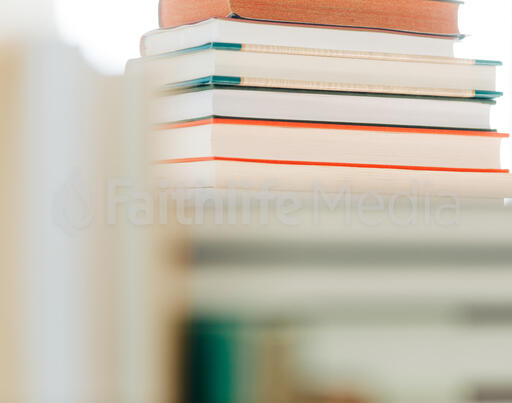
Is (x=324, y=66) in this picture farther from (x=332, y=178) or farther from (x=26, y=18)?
(x=26, y=18)

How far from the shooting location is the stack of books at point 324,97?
0.48 meters

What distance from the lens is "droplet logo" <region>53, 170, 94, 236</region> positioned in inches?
12.5

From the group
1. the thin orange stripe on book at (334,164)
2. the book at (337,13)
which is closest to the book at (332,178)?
the thin orange stripe on book at (334,164)

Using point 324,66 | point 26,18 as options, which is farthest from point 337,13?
point 26,18

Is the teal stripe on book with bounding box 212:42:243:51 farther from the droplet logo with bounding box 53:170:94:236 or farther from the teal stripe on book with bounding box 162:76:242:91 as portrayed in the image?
the droplet logo with bounding box 53:170:94:236

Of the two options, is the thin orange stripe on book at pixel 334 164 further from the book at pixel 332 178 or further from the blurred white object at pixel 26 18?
the blurred white object at pixel 26 18

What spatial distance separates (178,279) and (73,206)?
0.07 m

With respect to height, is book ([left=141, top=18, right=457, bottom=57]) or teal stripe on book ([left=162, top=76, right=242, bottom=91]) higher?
book ([left=141, top=18, right=457, bottom=57])

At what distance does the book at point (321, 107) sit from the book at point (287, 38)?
0.04m

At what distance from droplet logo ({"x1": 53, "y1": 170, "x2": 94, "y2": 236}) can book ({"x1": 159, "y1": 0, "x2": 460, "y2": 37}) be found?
22 cm

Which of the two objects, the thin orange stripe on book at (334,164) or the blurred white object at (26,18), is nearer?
the blurred white object at (26,18)

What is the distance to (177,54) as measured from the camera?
51 centimetres

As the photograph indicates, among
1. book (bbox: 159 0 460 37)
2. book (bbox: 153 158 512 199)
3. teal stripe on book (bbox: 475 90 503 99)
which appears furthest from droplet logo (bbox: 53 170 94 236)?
teal stripe on book (bbox: 475 90 503 99)

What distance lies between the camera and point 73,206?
33 centimetres
